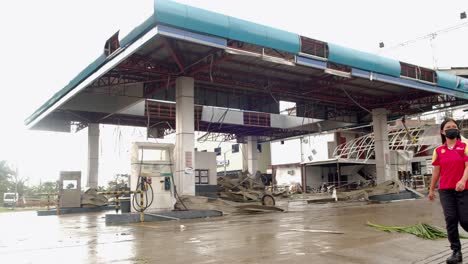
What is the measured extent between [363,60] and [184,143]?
33.9 feet

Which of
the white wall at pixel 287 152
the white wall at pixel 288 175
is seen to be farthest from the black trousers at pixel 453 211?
the white wall at pixel 288 175

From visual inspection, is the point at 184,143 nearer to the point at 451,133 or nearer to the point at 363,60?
the point at 363,60

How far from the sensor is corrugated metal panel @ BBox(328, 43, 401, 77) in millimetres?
19803

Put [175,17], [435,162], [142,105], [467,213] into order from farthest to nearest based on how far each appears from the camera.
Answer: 1. [142,105]
2. [175,17]
3. [435,162]
4. [467,213]

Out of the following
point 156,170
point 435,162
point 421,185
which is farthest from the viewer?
point 421,185

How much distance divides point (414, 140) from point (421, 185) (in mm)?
4298

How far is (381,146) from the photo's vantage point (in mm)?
29984

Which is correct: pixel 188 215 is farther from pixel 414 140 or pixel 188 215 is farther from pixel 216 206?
pixel 414 140

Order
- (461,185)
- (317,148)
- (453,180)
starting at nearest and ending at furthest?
1. (461,185)
2. (453,180)
3. (317,148)

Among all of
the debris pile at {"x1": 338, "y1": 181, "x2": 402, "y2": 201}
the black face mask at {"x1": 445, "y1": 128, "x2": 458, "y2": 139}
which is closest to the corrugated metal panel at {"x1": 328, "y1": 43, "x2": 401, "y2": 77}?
the debris pile at {"x1": 338, "y1": 181, "x2": 402, "y2": 201}

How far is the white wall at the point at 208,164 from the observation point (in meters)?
29.0

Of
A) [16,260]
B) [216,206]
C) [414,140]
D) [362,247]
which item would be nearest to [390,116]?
[414,140]

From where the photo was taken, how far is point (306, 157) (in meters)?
46.7

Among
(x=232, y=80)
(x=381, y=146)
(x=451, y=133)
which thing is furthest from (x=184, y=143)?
(x=381, y=146)
